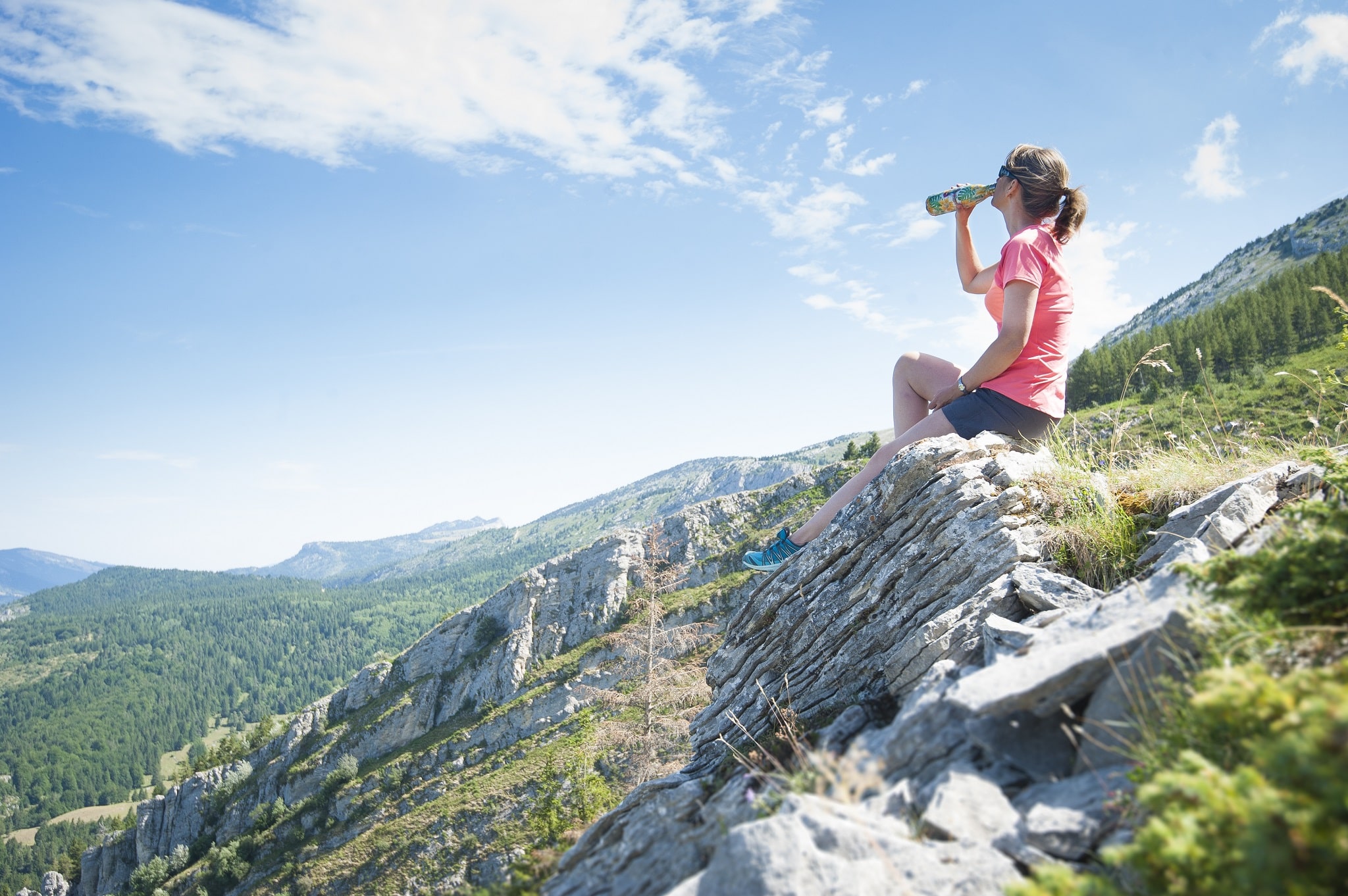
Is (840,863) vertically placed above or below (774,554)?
below

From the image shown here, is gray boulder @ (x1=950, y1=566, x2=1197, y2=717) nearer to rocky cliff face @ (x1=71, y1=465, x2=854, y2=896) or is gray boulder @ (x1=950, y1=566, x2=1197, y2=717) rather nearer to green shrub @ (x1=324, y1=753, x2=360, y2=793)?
rocky cliff face @ (x1=71, y1=465, x2=854, y2=896)

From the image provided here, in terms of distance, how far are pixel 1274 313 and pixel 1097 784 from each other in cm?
10373

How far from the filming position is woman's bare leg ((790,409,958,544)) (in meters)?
7.27

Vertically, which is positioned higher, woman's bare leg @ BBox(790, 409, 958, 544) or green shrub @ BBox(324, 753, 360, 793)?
woman's bare leg @ BBox(790, 409, 958, 544)

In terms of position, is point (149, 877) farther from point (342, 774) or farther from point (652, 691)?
point (652, 691)

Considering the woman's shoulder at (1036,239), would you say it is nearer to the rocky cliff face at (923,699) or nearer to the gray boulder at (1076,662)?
the rocky cliff face at (923,699)

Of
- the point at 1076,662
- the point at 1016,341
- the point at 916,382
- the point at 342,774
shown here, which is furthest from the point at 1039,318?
the point at 342,774

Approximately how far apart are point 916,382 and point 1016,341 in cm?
151

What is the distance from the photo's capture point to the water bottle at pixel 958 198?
7355 mm

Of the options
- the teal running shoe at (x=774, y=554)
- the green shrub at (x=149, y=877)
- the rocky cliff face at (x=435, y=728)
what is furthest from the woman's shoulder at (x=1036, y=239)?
the green shrub at (x=149, y=877)

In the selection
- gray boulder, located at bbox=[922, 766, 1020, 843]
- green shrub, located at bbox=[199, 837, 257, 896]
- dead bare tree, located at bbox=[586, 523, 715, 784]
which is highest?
gray boulder, located at bbox=[922, 766, 1020, 843]

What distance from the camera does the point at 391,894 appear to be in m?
37.6

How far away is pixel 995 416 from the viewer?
7094 millimetres

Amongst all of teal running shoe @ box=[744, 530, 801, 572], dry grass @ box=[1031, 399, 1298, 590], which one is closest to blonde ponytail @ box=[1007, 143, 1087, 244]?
dry grass @ box=[1031, 399, 1298, 590]
